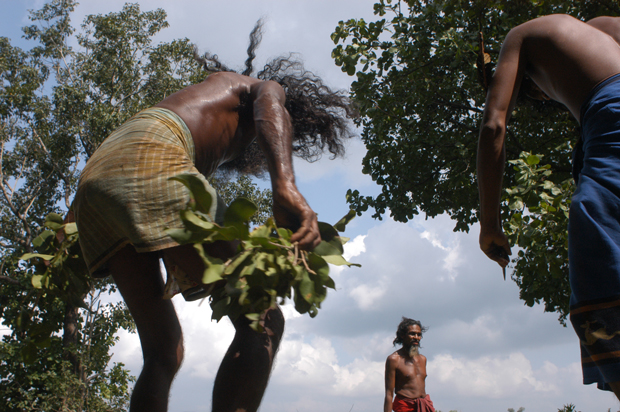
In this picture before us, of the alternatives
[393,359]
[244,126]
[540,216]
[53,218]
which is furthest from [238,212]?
[393,359]

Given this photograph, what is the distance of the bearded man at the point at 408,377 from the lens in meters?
6.25

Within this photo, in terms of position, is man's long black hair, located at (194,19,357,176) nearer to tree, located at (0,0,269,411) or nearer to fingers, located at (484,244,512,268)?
fingers, located at (484,244,512,268)

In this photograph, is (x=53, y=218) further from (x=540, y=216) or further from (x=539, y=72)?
(x=540, y=216)

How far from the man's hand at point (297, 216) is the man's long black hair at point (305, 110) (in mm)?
828

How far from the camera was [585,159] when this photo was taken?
1426 millimetres

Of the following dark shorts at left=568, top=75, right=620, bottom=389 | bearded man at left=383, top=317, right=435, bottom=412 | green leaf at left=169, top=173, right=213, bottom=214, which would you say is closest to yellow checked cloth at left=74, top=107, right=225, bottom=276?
green leaf at left=169, top=173, right=213, bottom=214

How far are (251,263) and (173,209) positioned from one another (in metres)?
0.44

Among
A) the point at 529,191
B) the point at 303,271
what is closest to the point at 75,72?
the point at 529,191

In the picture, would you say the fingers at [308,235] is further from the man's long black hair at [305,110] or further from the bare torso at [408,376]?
the bare torso at [408,376]

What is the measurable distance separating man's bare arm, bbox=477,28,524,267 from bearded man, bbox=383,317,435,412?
16.7ft

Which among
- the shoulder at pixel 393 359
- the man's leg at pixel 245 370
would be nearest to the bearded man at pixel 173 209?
the man's leg at pixel 245 370

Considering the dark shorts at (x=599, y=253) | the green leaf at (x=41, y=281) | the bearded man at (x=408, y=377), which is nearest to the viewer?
the dark shorts at (x=599, y=253)

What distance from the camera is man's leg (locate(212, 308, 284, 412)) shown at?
1427mm

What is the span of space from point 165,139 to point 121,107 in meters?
14.3
